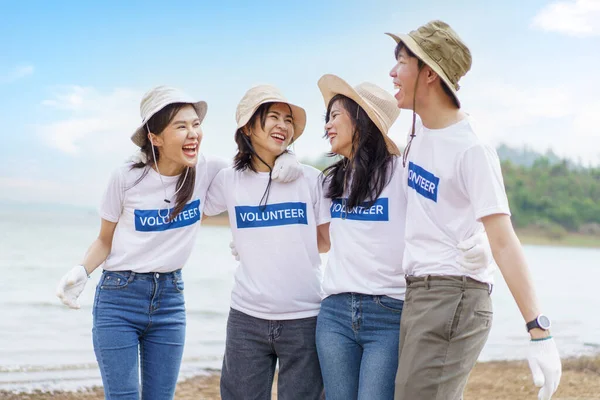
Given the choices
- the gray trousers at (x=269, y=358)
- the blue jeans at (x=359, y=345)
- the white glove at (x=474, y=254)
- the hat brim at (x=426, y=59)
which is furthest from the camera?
the gray trousers at (x=269, y=358)

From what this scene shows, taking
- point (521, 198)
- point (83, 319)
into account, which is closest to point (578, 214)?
point (521, 198)

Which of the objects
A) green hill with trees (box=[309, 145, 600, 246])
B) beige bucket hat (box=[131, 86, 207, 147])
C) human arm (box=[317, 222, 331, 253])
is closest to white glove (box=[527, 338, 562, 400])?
human arm (box=[317, 222, 331, 253])

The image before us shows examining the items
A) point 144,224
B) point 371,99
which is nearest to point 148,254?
point 144,224

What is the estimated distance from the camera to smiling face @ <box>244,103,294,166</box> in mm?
2859

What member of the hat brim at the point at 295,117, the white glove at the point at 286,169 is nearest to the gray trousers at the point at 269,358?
the white glove at the point at 286,169

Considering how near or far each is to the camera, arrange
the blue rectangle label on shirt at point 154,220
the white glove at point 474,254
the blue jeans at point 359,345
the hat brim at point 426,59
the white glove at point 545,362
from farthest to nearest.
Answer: the blue rectangle label on shirt at point 154,220 < the blue jeans at point 359,345 < the hat brim at point 426,59 < the white glove at point 474,254 < the white glove at point 545,362

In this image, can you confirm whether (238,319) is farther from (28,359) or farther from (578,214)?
(578,214)

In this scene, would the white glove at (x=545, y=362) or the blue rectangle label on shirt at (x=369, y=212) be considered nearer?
the white glove at (x=545, y=362)

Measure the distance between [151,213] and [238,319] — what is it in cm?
59

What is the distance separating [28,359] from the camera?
6.91m

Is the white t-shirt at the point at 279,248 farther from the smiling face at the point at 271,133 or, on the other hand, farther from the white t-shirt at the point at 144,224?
the white t-shirt at the point at 144,224

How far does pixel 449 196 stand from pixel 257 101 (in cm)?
101

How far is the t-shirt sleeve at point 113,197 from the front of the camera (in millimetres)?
2830

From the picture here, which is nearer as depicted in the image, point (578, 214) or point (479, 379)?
point (479, 379)
